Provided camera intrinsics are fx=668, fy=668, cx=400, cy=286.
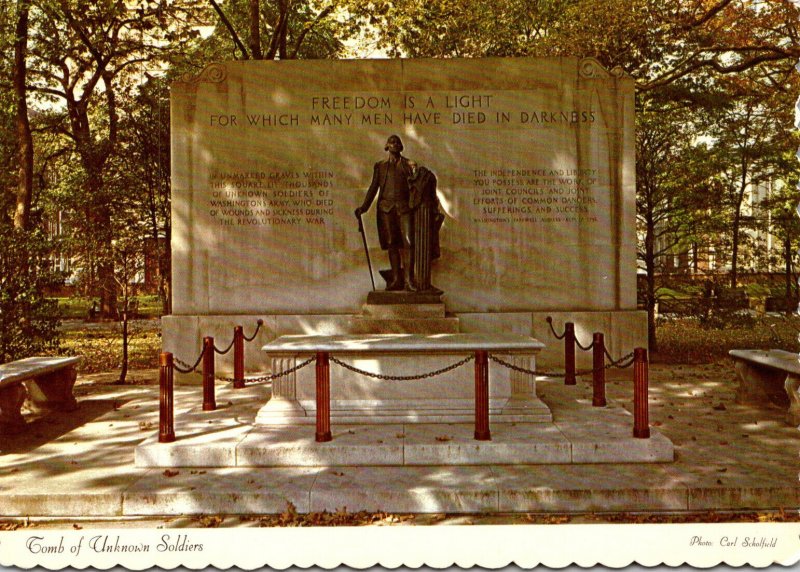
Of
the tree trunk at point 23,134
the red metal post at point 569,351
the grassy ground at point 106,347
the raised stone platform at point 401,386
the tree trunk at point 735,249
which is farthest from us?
the grassy ground at point 106,347

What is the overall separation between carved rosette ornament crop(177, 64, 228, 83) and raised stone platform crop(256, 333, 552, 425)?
6.53 metres

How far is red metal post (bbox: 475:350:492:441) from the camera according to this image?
7.80 meters

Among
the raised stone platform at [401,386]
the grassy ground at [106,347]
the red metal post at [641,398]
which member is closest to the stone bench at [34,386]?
the grassy ground at [106,347]

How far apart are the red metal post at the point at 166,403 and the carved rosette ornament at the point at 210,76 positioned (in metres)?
6.97

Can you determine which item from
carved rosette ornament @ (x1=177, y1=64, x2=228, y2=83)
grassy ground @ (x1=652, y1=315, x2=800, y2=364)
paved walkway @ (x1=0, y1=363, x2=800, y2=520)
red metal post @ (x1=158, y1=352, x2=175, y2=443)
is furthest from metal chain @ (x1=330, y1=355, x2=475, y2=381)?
grassy ground @ (x1=652, y1=315, x2=800, y2=364)

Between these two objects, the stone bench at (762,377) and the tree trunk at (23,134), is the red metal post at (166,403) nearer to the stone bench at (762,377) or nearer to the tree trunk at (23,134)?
the stone bench at (762,377)

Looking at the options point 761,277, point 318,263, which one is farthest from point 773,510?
point 761,277

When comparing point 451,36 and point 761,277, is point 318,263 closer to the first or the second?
point 761,277

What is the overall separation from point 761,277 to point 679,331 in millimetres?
3342

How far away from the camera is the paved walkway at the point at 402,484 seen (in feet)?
21.4

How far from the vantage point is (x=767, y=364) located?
10.1m

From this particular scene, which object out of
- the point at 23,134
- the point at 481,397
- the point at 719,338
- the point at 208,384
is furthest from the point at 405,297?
the point at 719,338

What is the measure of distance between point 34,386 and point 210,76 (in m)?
6.47

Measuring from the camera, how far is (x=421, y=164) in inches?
514
